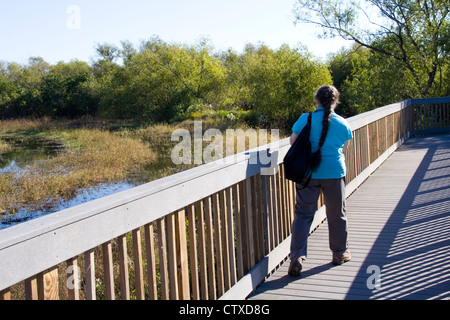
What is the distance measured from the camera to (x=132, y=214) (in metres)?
2.59

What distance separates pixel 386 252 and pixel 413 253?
0.24 metres

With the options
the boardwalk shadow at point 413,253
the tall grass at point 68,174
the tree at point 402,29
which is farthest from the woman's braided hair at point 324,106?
the tree at point 402,29

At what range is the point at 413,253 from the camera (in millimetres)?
4656

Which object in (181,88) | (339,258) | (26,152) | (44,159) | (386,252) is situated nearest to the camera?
(339,258)

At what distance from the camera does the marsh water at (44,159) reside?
48.2 feet

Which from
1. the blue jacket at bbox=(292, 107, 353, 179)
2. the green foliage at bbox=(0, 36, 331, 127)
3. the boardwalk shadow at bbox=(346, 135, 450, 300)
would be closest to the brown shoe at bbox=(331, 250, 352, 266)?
the boardwalk shadow at bbox=(346, 135, 450, 300)

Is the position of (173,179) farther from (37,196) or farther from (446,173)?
(37,196)

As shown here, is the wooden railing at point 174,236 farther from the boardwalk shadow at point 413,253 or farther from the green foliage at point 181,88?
the green foliage at point 181,88

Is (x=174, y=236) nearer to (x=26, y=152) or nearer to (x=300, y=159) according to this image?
(x=300, y=159)

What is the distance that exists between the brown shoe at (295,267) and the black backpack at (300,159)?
67 cm

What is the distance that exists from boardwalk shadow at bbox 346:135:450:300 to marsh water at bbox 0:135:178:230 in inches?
418
